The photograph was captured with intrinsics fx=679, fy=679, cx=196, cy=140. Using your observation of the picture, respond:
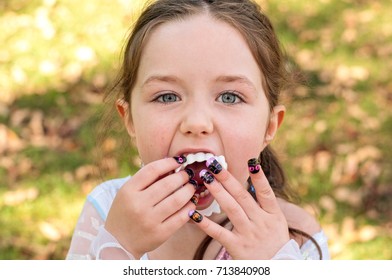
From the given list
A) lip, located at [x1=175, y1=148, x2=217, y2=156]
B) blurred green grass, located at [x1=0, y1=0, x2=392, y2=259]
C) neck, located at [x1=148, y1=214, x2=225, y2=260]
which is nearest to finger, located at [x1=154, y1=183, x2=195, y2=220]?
lip, located at [x1=175, y1=148, x2=217, y2=156]

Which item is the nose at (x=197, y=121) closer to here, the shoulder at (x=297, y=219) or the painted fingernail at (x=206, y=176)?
the painted fingernail at (x=206, y=176)

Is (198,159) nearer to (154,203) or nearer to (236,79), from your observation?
(154,203)

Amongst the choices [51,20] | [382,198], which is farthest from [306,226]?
[51,20]

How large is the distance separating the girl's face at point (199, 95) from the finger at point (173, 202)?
3.4 inches

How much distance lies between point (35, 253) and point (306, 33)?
2797 millimetres

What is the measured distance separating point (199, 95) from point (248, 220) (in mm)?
403

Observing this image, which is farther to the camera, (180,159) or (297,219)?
(297,219)

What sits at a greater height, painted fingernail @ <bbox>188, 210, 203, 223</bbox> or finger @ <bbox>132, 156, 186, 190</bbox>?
finger @ <bbox>132, 156, 186, 190</bbox>

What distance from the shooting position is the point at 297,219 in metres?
2.67

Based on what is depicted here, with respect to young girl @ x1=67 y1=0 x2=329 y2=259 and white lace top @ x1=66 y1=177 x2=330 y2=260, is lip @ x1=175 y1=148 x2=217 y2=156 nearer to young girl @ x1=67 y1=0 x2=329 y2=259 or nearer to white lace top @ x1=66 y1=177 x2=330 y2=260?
young girl @ x1=67 y1=0 x2=329 y2=259

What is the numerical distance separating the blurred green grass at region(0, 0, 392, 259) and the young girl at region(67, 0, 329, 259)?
0.99 metres

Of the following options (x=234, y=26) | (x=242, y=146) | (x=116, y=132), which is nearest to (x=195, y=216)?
(x=242, y=146)

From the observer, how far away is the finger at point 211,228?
6.50 feet

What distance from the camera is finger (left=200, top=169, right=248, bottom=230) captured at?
6.40ft
